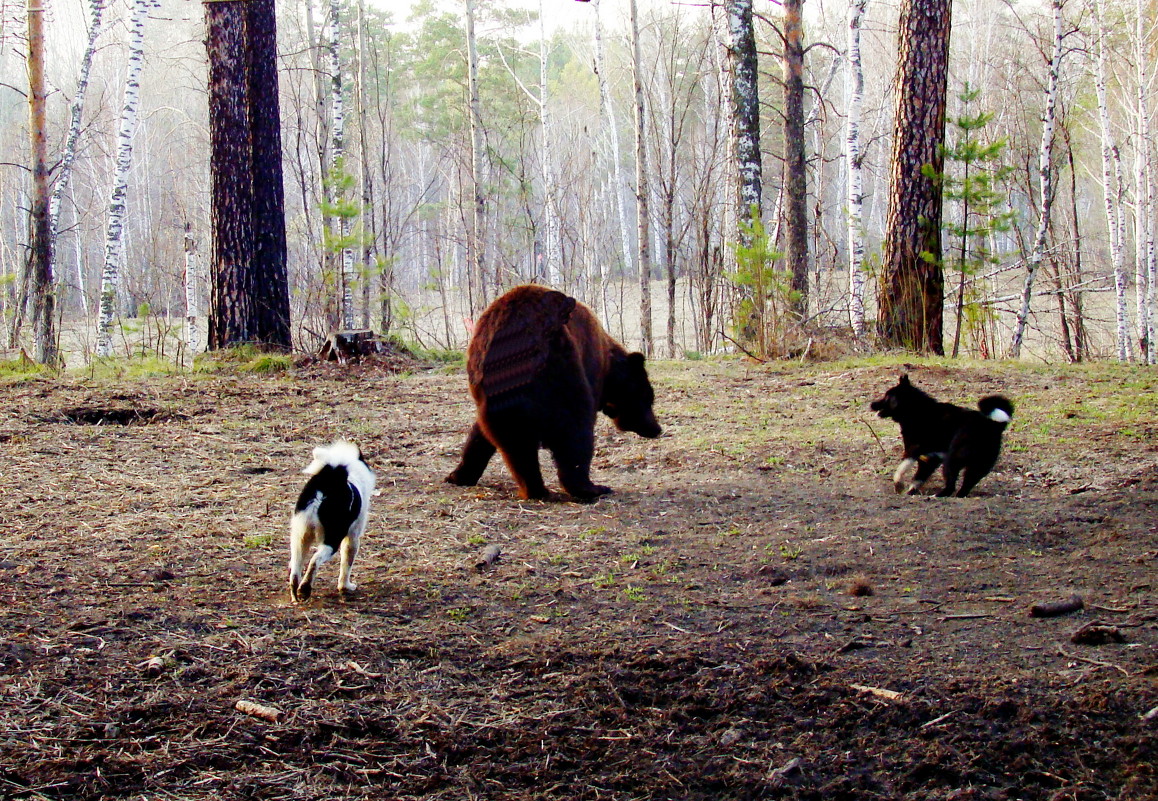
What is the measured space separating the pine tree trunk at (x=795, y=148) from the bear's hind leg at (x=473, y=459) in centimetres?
840

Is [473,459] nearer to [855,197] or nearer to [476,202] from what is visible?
[855,197]

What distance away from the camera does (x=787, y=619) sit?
146 inches

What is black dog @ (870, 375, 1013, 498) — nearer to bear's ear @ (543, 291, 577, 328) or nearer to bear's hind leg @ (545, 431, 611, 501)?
bear's hind leg @ (545, 431, 611, 501)

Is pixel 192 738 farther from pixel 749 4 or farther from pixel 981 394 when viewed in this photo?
pixel 749 4

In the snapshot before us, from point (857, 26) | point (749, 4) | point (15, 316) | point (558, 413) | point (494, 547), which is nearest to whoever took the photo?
point (494, 547)

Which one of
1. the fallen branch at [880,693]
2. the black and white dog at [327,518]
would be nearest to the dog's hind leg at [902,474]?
the fallen branch at [880,693]

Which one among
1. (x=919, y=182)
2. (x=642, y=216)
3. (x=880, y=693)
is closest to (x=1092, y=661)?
(x=880, y=693)

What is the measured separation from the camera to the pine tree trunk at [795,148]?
13711 mm

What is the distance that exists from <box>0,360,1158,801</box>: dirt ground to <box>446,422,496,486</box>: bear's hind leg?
0.21 metres

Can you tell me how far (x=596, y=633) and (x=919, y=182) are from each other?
1045 centimetres

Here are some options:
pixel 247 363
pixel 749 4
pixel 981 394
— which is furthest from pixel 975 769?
pixel 749 4

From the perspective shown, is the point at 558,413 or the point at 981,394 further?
the point at 981,394

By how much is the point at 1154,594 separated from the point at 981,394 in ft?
16.8

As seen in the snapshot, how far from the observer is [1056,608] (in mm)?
3656
